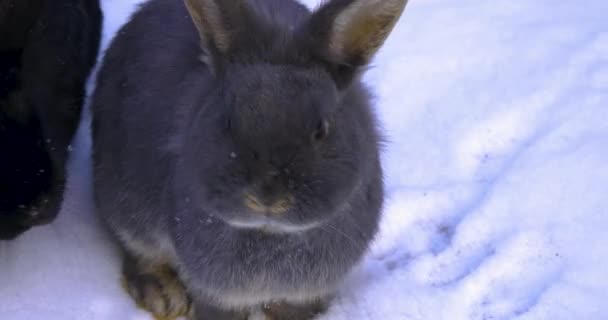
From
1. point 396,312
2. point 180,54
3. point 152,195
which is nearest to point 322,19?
point 180,54

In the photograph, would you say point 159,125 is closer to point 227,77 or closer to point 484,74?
point 227,77

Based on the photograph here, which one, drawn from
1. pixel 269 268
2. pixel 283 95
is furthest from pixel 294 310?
pixel 283 95

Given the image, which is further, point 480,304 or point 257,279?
point 480,304

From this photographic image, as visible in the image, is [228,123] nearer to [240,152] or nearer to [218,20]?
[240,152]

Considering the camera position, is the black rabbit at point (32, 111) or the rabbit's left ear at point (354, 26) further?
the black rabbit at point (32, 111)

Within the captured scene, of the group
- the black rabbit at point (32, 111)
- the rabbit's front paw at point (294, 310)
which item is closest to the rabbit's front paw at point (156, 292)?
the rabbit's front paw at point (294, 310)

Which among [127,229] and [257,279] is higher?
[257,279]

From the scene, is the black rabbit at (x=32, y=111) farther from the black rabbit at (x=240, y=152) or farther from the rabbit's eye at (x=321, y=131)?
the rabbit's eye at (x=321, y=131)

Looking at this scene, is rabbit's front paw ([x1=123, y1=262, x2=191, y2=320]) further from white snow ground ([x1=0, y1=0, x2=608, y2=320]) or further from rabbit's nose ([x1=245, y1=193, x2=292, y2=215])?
rabbit's nose ([x1=245, y1=193, x2=292, y2=215])
